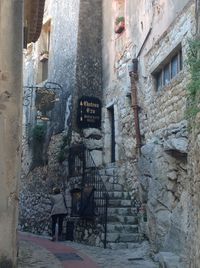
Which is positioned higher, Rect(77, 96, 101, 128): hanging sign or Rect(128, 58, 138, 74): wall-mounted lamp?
Rect(128, 58, 138, 74): wall-mounted lamp

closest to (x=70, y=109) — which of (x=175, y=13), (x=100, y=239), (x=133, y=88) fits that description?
(x=133, y=88)

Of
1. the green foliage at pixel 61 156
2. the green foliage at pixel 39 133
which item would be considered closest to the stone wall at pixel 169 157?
the green foliage at pixel 61 156

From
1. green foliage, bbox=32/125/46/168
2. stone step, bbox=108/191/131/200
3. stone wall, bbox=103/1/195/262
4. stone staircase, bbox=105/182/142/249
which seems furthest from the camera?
green foliage, bbox=32/125/46/168

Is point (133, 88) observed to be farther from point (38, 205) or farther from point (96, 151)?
point (38, 205)

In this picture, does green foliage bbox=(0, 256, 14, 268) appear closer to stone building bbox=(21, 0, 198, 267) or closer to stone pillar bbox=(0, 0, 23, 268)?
stone pillar bbox=(0, 0, 23, 268)

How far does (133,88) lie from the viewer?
1000 centimetres

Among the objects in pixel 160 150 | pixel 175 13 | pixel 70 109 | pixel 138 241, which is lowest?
pixel 138 241

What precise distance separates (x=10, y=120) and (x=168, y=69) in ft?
15.0

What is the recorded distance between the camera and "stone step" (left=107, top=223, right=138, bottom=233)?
890 cm

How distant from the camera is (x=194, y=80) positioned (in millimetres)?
5820

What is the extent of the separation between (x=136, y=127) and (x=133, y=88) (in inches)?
39.1

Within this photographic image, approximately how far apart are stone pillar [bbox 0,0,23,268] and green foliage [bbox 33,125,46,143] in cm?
1034

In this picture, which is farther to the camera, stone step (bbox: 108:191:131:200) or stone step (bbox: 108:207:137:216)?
stone step (bbox: 108:191:131:200)

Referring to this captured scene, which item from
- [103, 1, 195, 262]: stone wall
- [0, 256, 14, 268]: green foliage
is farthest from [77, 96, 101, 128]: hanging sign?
[0, 256, 14, 268]: green foliage
